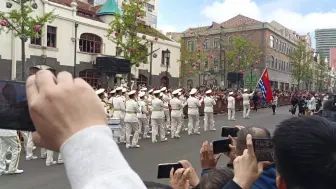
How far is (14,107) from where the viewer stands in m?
1.10

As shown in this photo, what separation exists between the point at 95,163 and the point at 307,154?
2.91ft

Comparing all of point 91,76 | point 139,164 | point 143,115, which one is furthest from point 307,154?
point 91,76

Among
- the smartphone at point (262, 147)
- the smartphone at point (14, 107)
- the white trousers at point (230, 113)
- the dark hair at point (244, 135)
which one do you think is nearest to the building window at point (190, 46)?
the white trousers at point (230, 113)

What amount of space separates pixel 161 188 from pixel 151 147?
9804mm

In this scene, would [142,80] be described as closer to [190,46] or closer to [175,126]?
[175,126]

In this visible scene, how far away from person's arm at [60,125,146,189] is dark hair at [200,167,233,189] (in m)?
1.29

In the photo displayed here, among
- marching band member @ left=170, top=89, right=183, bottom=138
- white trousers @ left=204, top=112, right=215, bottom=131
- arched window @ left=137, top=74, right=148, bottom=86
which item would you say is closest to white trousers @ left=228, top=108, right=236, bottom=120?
white trousers @ left=204, top=112, right=215, bottom=131

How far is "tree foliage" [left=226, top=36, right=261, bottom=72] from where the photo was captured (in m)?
35.4

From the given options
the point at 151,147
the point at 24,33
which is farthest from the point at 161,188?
the point at 24,33

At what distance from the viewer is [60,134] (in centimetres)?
83

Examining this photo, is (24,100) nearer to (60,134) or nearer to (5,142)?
(60,134)

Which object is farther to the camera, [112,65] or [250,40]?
[250,40]

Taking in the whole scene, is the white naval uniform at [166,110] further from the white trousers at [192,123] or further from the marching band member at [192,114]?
the white trousers at [192,123]

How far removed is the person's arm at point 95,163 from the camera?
769 mm
